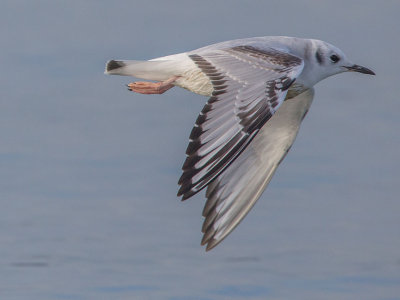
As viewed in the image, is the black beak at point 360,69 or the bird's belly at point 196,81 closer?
the bird's belly at point 196,81

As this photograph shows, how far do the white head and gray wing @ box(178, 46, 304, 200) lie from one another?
0.76m

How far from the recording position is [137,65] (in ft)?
32.7

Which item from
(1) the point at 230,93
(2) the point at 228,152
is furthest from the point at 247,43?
(2) the point at 228,152

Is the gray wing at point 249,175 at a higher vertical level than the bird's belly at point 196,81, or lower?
lower

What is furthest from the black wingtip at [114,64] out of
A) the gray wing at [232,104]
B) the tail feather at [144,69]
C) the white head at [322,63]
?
the white head at [322,63]

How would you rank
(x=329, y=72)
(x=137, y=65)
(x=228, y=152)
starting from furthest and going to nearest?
(x=329, y=72) < (x=137, y=65) < (x=228, y=152)

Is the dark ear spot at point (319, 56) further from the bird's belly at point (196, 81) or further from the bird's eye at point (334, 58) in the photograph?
the bird's belly at point (196, 81)

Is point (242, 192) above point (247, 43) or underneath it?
underneath

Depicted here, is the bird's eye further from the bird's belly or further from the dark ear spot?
the bird's belly

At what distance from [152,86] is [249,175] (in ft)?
4.16

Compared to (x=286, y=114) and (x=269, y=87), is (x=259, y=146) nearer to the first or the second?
(x=286, y=114)

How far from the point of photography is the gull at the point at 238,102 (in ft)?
28.2

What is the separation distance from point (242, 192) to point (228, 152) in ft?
6.42

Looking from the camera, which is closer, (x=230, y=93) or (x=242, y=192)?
(x=230, y=93)
